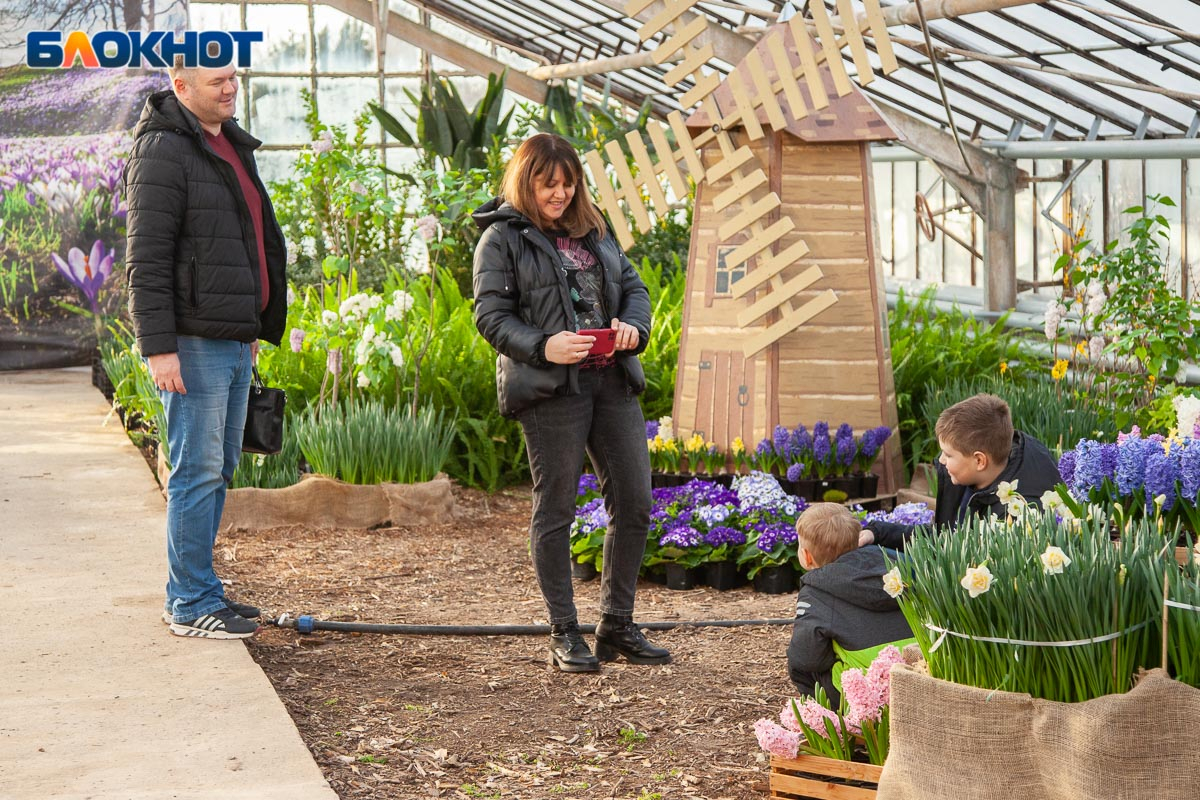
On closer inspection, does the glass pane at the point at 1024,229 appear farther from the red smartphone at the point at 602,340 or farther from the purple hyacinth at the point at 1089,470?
the purple hyacinth at the point at 1089,470

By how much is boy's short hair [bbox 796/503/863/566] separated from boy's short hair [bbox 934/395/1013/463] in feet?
0.86

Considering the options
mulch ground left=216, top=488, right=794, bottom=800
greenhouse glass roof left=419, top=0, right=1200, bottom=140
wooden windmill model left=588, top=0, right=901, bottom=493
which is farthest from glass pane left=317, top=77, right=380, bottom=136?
mulch ground left=216, top=488, right=794, bottom=800

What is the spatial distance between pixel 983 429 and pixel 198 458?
1.80 m

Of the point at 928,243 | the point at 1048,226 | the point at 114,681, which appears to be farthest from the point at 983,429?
the point at 928,243

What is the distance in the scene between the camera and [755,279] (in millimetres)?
4953

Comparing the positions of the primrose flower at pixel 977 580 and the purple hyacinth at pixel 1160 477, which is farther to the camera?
the purple hyacinth at pixel 1160 477

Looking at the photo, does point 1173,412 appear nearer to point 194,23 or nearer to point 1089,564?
point 1089,564

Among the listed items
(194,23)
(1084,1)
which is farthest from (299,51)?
(1084,1)

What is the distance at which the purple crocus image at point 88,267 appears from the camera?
871 centimetres

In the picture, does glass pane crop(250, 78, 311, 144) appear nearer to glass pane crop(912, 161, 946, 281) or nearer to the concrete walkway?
glass pane crop(912, 161, 946, 281)

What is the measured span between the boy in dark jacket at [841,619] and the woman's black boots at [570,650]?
0.67 meters

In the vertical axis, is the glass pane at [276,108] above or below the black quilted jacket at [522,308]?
above

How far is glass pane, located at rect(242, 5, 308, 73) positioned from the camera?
14.8 metres

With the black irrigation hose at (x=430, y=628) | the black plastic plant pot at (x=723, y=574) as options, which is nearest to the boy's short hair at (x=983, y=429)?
the black irrigation hose at (x=430, y=628)
